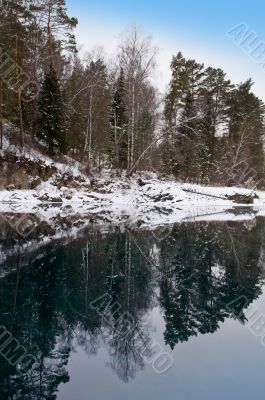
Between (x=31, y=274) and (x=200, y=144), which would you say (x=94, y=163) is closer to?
(x=200, y=144)

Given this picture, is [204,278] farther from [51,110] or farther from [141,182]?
[51,110]

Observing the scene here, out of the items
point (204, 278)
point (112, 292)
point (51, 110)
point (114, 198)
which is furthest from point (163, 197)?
point (112, 292)

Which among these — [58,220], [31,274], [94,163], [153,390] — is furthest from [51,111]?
[153,390]

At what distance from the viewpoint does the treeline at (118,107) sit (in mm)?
28078

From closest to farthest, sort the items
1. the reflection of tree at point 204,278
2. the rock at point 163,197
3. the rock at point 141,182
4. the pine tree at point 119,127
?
the reflection of tree at point 204,278 < the rock at point 163,197 < the rock at point 141,182 < the pine tree at point 119,127

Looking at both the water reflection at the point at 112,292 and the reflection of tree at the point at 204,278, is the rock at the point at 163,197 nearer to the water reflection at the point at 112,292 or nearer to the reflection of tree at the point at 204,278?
the reflection of tree at the point at 204,278

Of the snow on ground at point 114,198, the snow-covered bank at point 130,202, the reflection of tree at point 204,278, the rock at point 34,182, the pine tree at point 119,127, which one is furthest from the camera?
the pine tree at point 119,127

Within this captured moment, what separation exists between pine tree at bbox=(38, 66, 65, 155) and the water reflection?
16153 millimetres

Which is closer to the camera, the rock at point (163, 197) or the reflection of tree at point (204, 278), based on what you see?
the reflection of tree at point (204, 278)

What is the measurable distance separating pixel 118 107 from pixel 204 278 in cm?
2903

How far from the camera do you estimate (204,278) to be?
360 inches

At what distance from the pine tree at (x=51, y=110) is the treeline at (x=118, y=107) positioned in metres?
0.08

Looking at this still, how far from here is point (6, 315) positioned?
6.32 m

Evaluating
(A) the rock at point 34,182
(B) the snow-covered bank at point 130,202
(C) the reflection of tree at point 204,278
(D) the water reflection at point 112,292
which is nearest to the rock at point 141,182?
(B) the snow-covered bank at point 130,202
